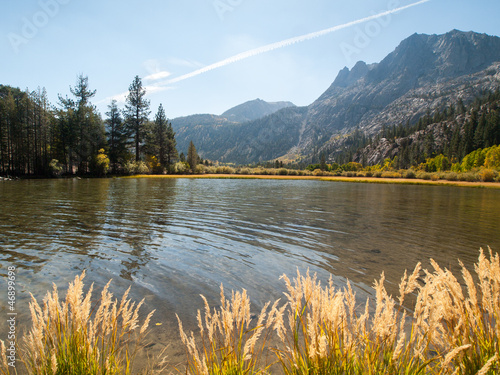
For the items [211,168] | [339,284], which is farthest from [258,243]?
[211,168]

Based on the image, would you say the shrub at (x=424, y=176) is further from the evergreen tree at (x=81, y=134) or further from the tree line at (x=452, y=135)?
the evergreen tree at (x=81, y=134)

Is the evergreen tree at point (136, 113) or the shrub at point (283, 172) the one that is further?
the shrub at point (283, 172)

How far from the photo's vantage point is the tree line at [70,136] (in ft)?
188

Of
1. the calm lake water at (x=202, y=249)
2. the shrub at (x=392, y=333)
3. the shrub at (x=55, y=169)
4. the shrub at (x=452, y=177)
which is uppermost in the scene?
the shrub at (x=55, y=169)

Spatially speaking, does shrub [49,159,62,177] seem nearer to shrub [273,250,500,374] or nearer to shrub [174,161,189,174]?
shrub [174,161,189,174]

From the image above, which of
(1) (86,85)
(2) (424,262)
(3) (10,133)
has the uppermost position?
(1) (86,85)

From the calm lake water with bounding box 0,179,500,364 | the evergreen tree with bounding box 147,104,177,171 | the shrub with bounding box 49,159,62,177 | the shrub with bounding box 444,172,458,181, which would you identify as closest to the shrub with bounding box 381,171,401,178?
the shrub with bounding box 444,172,458,181

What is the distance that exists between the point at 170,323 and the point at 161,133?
8509cm

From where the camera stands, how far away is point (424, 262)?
29.0 feet

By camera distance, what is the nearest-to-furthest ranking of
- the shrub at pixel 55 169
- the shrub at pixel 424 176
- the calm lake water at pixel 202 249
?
the calm lake water at pixel 202 249
the shrub at pixel 55 169
the shrub at pixel 424 176

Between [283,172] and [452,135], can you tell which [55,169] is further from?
[452,135]

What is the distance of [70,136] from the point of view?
195 ft

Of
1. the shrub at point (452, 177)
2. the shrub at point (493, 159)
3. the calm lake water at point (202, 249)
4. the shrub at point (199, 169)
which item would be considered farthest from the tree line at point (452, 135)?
the calm lake water at point (202, 249)

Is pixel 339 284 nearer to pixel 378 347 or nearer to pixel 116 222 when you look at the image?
pixel 378 347
